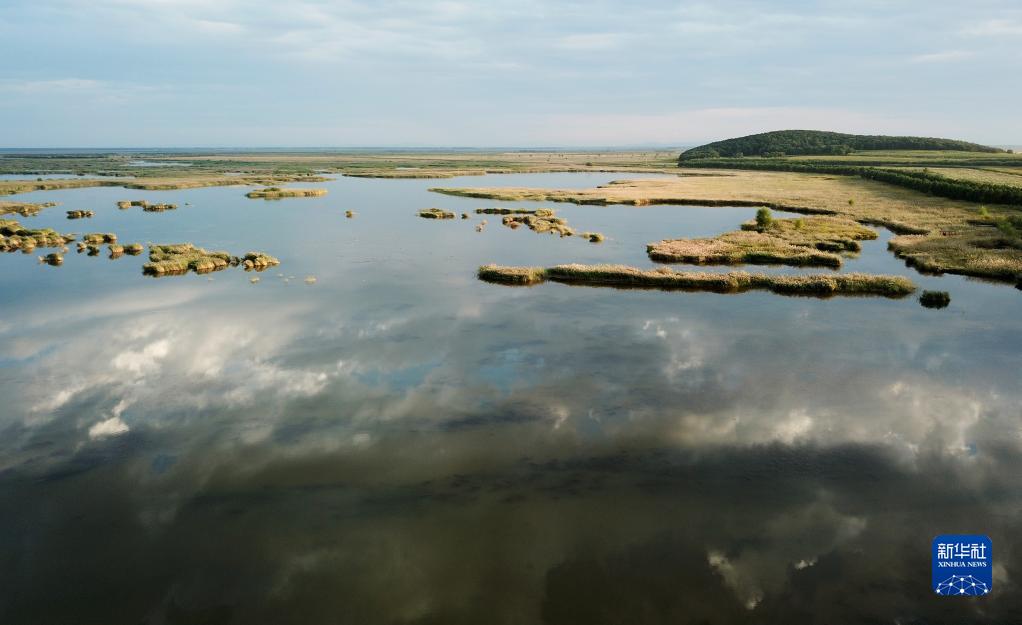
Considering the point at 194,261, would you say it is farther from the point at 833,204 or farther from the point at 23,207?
the point at 833,204

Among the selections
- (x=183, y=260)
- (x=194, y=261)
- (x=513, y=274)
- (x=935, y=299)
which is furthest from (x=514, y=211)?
(x=935, y=299)

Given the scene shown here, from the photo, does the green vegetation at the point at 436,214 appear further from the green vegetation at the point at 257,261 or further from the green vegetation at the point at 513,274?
the green vegetation at the point at 513,274

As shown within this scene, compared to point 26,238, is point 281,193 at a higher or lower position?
higher

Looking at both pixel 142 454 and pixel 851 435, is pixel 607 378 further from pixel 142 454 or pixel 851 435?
pixel 142 454

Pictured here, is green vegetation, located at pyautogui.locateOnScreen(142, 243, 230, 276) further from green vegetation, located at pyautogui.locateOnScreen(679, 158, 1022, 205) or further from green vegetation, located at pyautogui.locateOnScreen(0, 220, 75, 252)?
green vegetation, located at pyautogui.locateOnScreen(679, 158, 1022, 205)

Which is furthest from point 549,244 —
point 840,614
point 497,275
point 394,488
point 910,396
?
point 840,614
